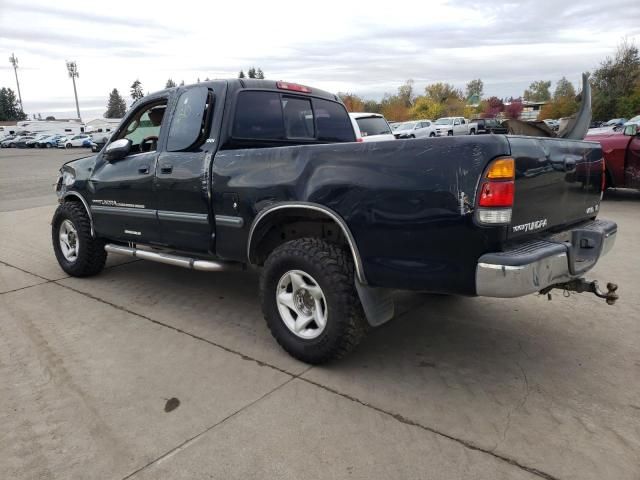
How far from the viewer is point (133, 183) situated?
4.64 m

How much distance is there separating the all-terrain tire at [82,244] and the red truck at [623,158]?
25.9 feet

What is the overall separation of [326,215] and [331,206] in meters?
0.15

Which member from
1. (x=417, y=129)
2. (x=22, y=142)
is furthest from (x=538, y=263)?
(x=22, y=142)

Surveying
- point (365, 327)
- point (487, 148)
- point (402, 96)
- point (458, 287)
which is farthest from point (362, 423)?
point (402, 96)

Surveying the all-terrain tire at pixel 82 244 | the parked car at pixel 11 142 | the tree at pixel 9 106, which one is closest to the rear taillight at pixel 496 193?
the all-terrain tire at pixel 82 244

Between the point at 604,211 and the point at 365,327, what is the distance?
7.02 meters

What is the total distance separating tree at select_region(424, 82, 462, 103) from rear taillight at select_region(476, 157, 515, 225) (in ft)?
288

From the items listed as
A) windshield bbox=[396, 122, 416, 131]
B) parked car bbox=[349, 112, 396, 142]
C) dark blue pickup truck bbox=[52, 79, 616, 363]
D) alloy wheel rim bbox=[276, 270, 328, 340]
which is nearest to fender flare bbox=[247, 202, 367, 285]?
dark blue pickup truck bbox=[52, 79, 616, 363]

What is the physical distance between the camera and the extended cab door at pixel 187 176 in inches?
158

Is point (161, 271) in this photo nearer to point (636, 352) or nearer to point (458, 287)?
point (458, 287)

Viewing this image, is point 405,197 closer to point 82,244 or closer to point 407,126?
point 82,244

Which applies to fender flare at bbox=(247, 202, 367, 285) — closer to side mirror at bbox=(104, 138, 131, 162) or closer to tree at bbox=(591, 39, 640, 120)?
side mirror at bbox=(104, 138, 131, 162)

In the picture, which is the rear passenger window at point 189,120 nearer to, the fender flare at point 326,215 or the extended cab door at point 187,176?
the extended cab door at point 187,176

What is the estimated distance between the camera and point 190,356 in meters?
3.66
